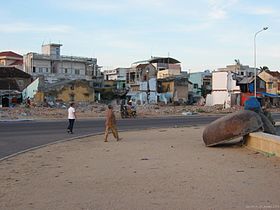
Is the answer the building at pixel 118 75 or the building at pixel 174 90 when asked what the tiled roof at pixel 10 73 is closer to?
the building at pixel 118 75

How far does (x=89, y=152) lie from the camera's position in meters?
15.1

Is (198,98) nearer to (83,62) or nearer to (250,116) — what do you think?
(83,62)

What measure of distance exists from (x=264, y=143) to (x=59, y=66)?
91.9 m

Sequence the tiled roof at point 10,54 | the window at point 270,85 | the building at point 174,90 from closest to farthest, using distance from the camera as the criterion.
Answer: the building at point 174,90 < the window at point 270,85 < the tiled roof at point 10,54

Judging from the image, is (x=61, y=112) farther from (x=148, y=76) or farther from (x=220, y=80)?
(x=148, y=76)

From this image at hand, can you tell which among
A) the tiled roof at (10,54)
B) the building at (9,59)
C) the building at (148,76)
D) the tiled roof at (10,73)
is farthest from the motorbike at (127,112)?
the tiled roof at (10,54)

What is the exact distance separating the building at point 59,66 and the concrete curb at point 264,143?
264ft

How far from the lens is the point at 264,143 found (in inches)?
548

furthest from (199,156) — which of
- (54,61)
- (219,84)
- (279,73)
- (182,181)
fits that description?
(54,61)

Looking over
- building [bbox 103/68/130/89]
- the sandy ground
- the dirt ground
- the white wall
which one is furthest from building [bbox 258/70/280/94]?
the sandy ground

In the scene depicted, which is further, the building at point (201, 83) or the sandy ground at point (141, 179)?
the building at point (201, 83)

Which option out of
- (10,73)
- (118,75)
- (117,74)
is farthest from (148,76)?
(10,73)

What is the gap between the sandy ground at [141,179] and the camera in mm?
7504

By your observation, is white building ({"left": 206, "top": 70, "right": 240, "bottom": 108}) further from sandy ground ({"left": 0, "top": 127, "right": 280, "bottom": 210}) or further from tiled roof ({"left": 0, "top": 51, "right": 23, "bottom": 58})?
tiled roof ({"left": 0, "top": 51, "right": 23, "bottom": 58})
